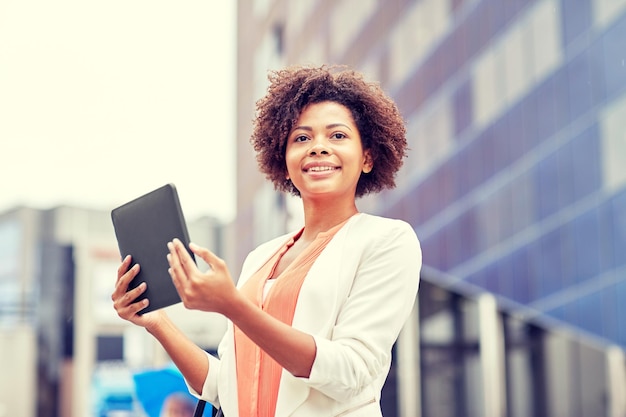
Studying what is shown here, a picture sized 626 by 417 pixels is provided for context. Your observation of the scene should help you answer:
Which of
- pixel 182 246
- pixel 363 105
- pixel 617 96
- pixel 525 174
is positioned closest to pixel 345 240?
pixel 363 105

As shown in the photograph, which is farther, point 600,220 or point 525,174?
point 525,174

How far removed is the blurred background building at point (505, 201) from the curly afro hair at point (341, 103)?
12268 mm

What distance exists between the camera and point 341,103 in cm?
233

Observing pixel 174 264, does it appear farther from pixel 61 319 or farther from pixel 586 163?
pixel 61 319

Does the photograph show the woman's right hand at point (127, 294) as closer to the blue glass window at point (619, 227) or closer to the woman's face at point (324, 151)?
the woman's face at point (324, 151)

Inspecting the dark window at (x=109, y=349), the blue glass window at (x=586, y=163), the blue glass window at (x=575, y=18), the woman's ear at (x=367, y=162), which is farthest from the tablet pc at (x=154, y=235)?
the dark window at (x=109, y=349)

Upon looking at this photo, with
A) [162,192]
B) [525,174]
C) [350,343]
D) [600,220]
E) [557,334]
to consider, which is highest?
[525,174]

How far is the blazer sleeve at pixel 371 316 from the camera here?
2006mm

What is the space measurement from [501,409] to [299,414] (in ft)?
65.9

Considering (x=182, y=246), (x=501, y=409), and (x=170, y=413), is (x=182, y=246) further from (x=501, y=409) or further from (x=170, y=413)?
(x=501, y=409)

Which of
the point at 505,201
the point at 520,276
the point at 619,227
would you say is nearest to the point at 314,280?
the point at 619,227

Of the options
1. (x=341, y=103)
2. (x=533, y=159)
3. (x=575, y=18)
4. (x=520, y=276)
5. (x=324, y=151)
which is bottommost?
(x=324, y=151)

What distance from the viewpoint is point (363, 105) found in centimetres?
235

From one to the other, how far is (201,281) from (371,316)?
1.48 ft
